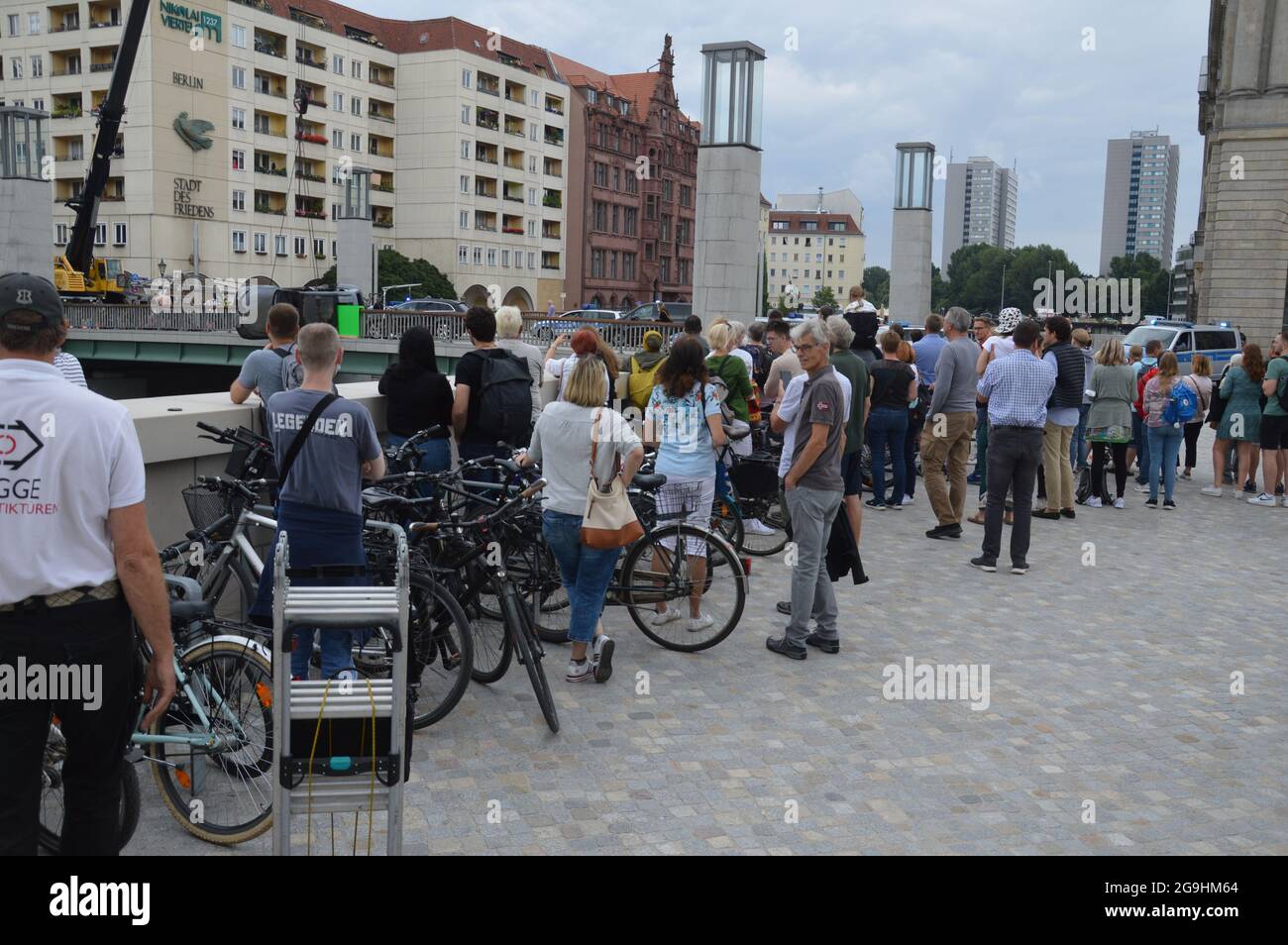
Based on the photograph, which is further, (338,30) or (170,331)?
(338,30)

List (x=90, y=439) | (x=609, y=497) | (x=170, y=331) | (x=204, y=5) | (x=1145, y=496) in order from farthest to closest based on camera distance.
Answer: (x=204, y=5), (x=170, y=331), (x=1145, y=496), (x=609, y=497), (x=90, y=439)

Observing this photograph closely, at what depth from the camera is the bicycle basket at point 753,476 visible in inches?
403

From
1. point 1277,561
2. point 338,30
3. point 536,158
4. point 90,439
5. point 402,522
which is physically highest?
point 338,30

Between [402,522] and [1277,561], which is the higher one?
[402,522]

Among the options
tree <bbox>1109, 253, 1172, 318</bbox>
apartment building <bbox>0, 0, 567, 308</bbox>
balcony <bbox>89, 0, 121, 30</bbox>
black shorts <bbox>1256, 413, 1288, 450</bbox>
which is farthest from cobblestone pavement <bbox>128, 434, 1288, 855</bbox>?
tree <bbox>1109, 253, 1172, 318</bbox>

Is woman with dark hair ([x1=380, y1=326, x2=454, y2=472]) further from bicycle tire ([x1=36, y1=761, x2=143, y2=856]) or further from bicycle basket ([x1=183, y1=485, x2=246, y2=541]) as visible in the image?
bicycle tire ([x1=36, y1=761, x2=143, y2=856])

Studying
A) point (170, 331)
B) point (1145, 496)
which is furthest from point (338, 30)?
point (1145, 496)

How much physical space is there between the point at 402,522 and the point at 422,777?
1.73m

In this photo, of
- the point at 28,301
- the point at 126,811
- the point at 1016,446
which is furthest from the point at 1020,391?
the point at 28,301

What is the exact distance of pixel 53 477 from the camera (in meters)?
3.25

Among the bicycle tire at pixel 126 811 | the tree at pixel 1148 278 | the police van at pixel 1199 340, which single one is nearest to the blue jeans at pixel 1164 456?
the bicycle tire at pixel 126 811
